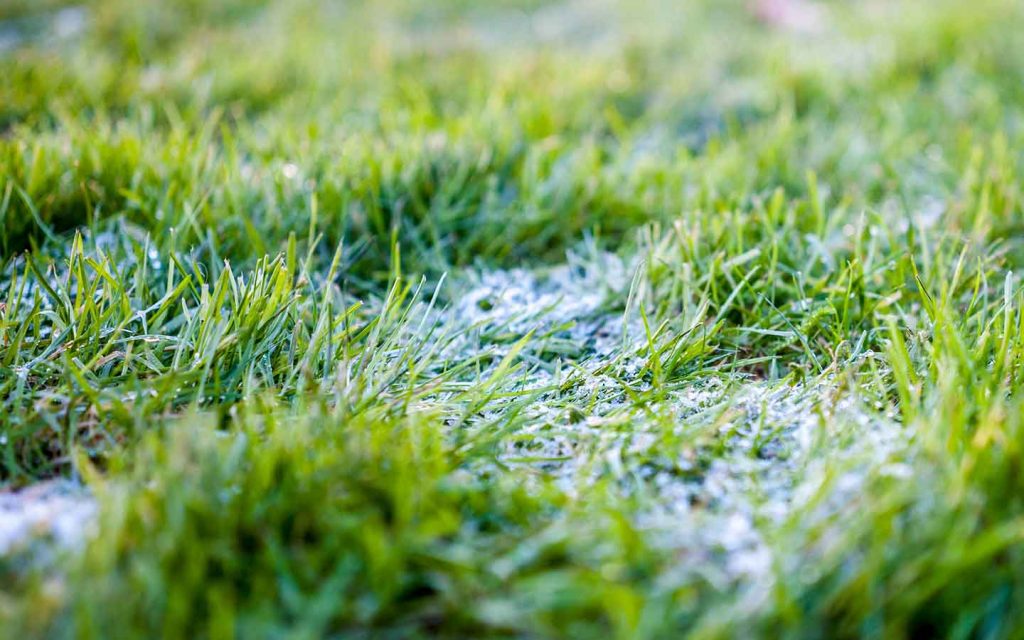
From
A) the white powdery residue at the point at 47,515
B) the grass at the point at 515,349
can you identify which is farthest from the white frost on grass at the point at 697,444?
the white powdery residue at the point at 47,515

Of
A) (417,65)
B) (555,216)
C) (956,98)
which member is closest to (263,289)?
(555,216)

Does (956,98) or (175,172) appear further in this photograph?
(956,98)

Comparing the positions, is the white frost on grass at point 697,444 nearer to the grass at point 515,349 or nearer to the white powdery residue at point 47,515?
the grass at point 515,349

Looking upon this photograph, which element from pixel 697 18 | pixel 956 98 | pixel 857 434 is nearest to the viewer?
pixel 857 434

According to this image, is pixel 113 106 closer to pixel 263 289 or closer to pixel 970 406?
pixel 263 289

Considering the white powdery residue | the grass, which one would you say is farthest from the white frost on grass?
the white powdery residue

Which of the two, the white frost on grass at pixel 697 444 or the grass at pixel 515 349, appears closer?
the grass at pixel 515 349
